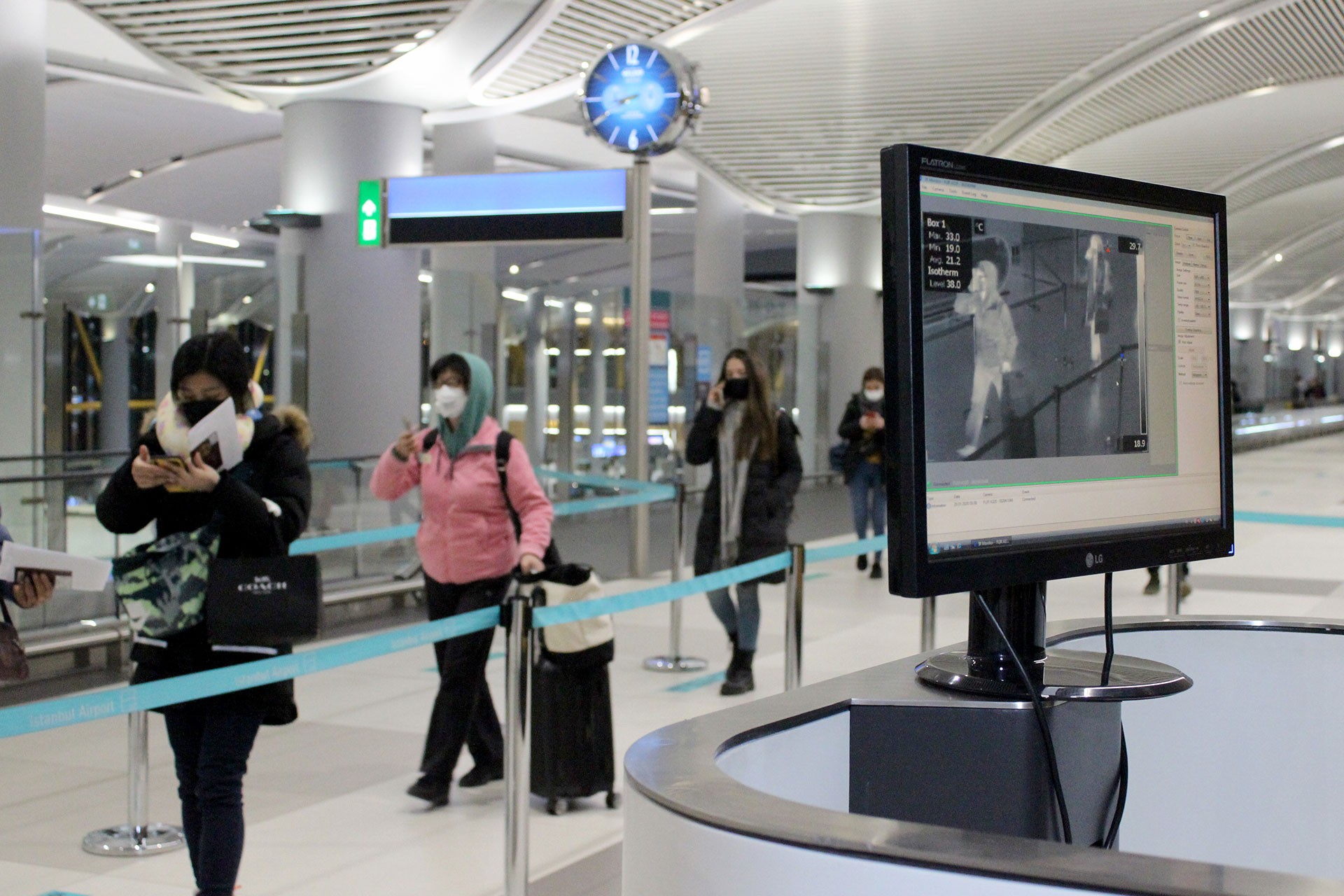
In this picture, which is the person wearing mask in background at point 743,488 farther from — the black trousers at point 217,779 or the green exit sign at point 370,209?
the green exit sign at point 370,209

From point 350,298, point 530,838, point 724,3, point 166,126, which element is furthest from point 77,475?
point 166,126

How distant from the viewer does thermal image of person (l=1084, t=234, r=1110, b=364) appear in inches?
68.6

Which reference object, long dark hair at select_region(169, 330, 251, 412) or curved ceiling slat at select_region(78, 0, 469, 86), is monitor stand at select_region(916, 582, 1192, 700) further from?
curved ceiling slat at select_region(78, 0, 469, 86)

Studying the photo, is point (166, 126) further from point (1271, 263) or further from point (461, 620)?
point (1271, 263)

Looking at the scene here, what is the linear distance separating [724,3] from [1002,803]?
41.7ft

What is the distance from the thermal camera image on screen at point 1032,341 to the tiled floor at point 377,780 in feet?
3.60

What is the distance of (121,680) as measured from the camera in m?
6.93

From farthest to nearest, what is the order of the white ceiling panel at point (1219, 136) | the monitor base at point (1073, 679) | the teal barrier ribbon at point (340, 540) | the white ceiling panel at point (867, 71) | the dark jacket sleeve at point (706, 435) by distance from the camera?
1. the white ceiling panel at point (1219, 136)
2. the white ceiling panel at point (867, 71)
3. the dark jacket sleeve at point (706, 435)
4. the teal barrier ribbon at point (340, 540)
5. the monitor base at point (1073, 679)

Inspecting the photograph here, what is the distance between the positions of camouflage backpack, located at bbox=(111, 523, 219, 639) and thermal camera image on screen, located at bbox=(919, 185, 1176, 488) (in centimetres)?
237

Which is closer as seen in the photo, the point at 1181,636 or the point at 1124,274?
the point at 1124,274

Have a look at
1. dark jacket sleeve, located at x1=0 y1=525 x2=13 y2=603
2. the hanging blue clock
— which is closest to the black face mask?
dark jacket sleeve, located at x1=0 y1=525 x2=13 y2=603

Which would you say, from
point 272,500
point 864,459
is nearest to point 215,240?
point 864,459

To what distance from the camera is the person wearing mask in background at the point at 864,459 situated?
11.1 m

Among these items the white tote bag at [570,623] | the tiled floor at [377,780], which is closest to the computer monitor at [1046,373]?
the tiled floor at [377,780]
